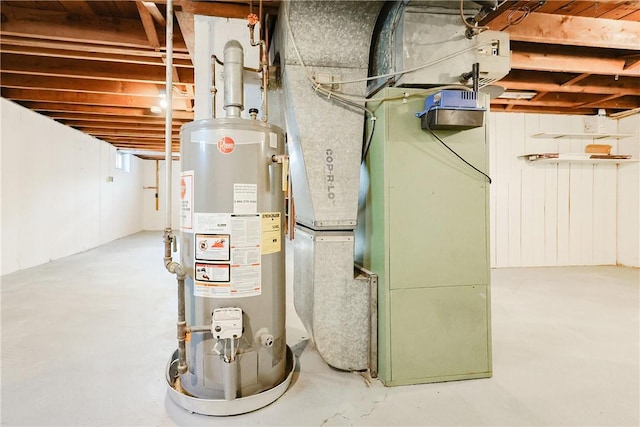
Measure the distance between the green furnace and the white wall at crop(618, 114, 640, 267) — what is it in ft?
15.7

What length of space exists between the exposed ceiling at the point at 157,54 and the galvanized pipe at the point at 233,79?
2.95ft

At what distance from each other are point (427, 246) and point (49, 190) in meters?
5.72

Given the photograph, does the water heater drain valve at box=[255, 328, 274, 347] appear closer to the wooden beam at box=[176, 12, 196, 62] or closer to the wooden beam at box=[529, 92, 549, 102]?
the wooden beam at box=[176, 12, 196, 62]

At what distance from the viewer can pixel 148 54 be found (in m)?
2.96

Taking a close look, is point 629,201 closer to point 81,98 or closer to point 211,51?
point 211,51

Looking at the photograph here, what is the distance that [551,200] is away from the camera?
4.77m

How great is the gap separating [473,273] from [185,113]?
489cm

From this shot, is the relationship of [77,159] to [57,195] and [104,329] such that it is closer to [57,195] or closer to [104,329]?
[57,195]

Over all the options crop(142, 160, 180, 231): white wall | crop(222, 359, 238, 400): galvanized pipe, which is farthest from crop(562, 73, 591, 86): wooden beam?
crop(142, 160, 180, 231): white wall

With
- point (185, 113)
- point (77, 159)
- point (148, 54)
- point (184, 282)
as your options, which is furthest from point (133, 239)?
point (184, 282)

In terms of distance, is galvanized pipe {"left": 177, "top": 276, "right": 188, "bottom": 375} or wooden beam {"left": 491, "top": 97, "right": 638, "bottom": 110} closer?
galvanized pipe {"left": 177, "top": 276, "right": 188, "bottom": 375}

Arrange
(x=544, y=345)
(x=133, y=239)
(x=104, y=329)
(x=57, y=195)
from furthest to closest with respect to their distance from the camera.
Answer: (x=133, y=239) → (x=57, y=195) → (x=104, y=329) → (x=544, y=345)

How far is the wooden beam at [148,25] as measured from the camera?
234 cm

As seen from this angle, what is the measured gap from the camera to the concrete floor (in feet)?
4.78
